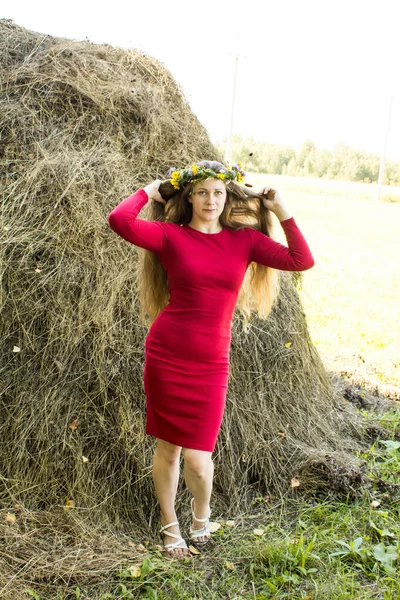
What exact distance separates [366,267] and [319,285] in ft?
8.24

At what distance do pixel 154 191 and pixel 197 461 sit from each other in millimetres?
1306

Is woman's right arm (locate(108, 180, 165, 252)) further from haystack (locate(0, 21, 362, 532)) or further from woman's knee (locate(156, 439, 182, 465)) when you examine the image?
woman's knee (locate(156, 439, 182, 465))

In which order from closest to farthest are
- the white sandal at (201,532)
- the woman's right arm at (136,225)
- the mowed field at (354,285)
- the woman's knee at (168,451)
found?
1. the woman's right arm at (136,225)
2. the woman's knee at (168,451)
3. the white sandal at (201,532)
4. the mowed field at (354,285)

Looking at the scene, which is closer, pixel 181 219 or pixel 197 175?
pixel 197 175

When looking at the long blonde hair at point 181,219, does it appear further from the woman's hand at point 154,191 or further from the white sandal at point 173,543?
the white sandal at point 173,543

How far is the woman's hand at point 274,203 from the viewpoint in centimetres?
314

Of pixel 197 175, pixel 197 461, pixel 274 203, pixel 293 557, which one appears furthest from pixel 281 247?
pixel 293 557

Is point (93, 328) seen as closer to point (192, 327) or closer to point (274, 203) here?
point (192, 327)

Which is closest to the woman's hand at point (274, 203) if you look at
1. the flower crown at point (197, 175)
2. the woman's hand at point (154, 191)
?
the flower crown at point (197, 175)

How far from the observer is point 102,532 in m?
3.33

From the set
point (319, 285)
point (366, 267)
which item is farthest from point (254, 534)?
point (366, 267)

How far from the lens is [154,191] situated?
318 cm

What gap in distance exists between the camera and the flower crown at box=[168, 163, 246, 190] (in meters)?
3.09

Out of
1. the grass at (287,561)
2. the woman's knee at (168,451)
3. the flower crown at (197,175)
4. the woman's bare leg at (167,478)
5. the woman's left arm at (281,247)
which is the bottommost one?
the grass at (287,561)
